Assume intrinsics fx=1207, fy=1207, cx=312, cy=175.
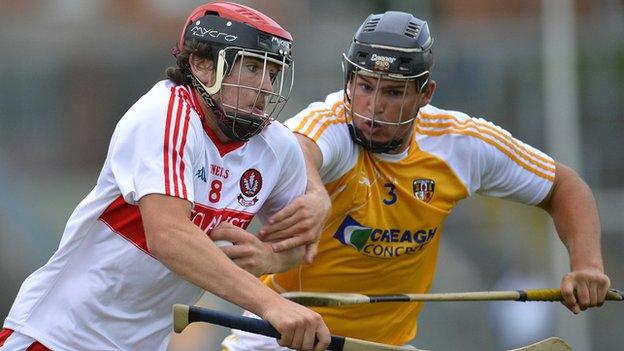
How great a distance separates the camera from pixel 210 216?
3977 mm

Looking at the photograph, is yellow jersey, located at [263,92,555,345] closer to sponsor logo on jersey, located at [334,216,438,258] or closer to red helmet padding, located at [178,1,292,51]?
sponsor logo on jersey, located at [334,216,438,258]

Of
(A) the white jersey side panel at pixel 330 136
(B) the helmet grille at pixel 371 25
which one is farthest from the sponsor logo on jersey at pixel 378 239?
(B) the helmet grille at pixel 371 25

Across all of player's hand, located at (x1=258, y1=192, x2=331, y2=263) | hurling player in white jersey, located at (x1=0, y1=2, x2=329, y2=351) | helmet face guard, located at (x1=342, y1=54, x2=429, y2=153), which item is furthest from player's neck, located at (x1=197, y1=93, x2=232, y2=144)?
helmet face guard, located at (x1=342, y1=54, x2=429, y2=153)

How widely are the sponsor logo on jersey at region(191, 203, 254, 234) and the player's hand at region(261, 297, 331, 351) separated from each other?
21.9 inches

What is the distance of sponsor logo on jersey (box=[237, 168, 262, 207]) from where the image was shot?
409 cm

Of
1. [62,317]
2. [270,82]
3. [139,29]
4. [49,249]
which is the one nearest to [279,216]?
[270,82]

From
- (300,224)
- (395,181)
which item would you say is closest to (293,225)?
(300,224)

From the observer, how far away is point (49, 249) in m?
8.08

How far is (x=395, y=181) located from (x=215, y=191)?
1.11 meters

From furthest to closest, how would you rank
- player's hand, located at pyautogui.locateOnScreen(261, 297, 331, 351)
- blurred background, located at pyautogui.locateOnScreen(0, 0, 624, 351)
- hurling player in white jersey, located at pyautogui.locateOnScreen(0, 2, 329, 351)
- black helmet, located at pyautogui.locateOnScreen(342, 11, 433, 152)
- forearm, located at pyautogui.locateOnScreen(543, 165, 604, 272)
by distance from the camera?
blurred background, located at pyautogui.locateOnScreen(0, 0, 624, 351), forearm, located at pyautogui.locateOnScreen(543, 165, 604, 272), black helmet, located at pyautogui.locateOnScreen(342, 11, 433, 152), hurling player in white jersey, located at pyautogui.locateOnScreen(0, 2, 329, 351), player's hand, located at pyautogui.locateOnScreen(261, 297, 331, 351)

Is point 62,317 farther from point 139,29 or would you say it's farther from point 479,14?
point 479,14

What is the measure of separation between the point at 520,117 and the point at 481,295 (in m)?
4.40

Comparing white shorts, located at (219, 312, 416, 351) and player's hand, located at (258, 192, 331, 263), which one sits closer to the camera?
player's hand, located at (258, 192, 331, 263)

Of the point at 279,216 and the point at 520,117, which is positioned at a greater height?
the point at 279,216
